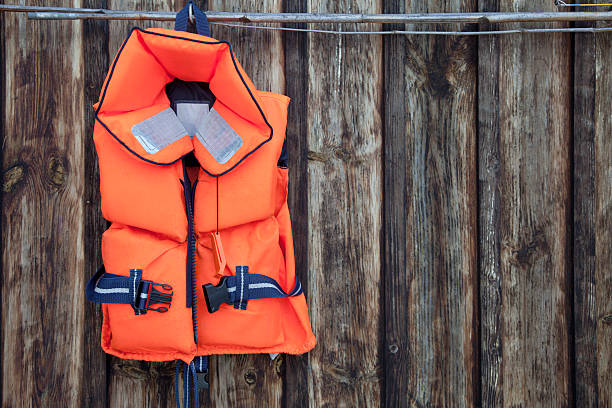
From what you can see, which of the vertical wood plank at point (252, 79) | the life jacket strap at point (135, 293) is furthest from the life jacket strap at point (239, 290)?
the vertical wood plank at point (252, 79)

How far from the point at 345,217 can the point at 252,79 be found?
53cm

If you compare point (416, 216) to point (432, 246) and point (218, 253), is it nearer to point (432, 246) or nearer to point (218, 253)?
point (432, 246)

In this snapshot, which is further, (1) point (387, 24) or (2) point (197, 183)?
(1) point (387, 24)

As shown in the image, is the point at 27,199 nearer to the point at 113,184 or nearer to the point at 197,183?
the point at 113,184

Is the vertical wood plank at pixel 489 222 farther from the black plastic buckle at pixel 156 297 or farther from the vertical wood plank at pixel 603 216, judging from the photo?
the black plastic buckle at pixel 156 297

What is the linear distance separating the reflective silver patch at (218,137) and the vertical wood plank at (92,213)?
41 centimetres

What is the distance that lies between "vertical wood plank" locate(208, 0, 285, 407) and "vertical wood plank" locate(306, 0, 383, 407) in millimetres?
117

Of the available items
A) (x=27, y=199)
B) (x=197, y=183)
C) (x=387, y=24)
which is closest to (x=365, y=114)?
(x=387, y=24)

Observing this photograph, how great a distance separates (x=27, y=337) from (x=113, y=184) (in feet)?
2.00

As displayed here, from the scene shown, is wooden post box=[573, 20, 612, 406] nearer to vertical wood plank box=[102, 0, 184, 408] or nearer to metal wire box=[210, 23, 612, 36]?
metal wire box=[210, 23, 612, 36]

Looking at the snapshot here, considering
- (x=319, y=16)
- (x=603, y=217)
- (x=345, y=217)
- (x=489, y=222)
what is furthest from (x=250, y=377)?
(x=603, y=217)

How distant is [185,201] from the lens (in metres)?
1.12

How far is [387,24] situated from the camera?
1.28 m

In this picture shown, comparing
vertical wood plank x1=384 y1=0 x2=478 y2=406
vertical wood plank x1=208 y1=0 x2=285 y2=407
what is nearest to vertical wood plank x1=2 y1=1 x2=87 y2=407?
vertical wood plank x1=208 y1=0 x2=285 y2=407
